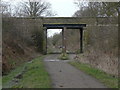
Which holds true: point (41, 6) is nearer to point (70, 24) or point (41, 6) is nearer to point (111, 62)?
point (70, 24)

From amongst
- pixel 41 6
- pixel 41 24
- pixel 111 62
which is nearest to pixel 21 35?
pixel 41 24

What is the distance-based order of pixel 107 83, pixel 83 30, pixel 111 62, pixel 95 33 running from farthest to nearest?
1. pixel 83 30
2. pixel 95 33
3. pixel 111 62
4. pixel 107 83

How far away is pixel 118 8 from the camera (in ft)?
57.8

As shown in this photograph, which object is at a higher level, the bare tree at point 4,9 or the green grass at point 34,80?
the bare tree at point 4,9

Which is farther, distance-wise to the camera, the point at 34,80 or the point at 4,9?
the point at 4,9

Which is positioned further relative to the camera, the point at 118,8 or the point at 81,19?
the point at 81,19

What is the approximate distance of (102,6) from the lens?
65.3 ft

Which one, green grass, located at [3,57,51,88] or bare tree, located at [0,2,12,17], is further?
bare tree, located at [0,2,12,17]

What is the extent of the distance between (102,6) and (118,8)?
2429 millimetres

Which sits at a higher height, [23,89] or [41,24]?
[41,24]

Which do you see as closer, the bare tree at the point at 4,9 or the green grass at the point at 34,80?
the green grass at the point at 34,80

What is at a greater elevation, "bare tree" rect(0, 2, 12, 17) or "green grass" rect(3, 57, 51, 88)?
"bare tree" rect(0, 2, 12, 17)

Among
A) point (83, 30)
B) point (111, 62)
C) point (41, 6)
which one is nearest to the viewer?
point (111, 62)

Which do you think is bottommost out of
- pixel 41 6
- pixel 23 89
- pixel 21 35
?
pixel 23 89
